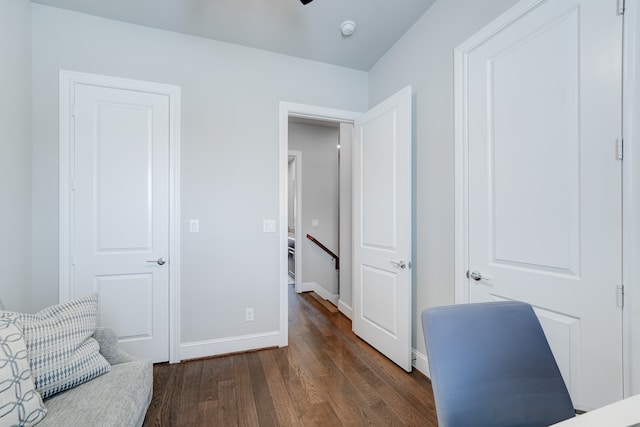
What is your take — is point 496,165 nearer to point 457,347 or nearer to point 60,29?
point 457,347

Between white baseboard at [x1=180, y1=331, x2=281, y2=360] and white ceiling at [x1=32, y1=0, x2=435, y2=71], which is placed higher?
white ceiling at [x1=32, y1=0, x2=435, y2=71]

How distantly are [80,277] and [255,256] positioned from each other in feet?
4.37

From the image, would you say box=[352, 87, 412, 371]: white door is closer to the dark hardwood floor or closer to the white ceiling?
the dark hardwood floor

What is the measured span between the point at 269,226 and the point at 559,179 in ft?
6.93

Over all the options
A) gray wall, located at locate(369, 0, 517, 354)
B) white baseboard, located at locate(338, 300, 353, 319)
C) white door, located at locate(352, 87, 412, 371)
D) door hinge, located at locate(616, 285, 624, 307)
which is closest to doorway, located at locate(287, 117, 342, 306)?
white baseboard, located at locate(338, 300, 353, 319)

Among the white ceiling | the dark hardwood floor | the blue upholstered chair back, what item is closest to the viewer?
the blue upholstered chair back

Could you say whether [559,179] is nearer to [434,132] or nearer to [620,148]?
[620,148]

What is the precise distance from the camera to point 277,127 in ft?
8.68

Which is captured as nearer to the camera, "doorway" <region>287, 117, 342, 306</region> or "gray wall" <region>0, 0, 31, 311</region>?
"gray wall" <region>0, 0, 31, 311</region>

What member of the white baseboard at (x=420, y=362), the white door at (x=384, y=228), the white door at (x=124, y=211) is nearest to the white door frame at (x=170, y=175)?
the white door at (x=124, y=211)

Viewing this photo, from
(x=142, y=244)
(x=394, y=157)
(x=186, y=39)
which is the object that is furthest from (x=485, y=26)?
(x=142, y=244)

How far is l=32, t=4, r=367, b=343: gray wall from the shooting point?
207 centimetres

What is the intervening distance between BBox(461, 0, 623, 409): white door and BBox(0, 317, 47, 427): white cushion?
Result: 2145mm

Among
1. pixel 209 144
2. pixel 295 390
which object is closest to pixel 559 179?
pixel 295 390
